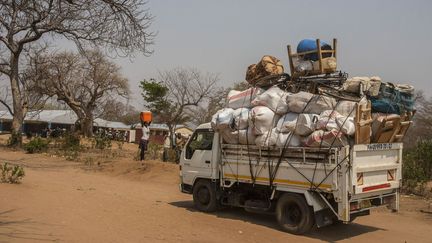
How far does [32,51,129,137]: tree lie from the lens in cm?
3944

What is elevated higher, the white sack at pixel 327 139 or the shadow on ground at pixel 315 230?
the white sack at pixel 327 139

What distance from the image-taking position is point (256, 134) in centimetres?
994

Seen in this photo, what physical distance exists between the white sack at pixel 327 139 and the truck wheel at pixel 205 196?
3048mm

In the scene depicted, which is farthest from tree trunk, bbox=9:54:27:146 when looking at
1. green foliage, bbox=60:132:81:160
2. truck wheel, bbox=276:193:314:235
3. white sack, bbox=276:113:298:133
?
truck wheel, bbox=276:193:314:235

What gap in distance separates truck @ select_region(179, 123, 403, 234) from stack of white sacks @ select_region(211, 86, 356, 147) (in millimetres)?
187

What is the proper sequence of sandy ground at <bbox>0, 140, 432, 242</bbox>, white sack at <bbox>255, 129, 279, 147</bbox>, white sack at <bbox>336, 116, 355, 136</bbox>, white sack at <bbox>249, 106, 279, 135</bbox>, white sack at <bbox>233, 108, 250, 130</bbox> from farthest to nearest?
1. white sack at <bbox>233, 108, 250, 130</bbox>
2. white sack at <bbox>249, 106, 279, 135</bbox>
3. white sack at <bbox>255, 129, 279, 147</bbox>
4. white sack at <bbox>336, 116, 355, 136</bbox>
5. sandy ground at <bbox>0, 140, 432, 242</bbox>

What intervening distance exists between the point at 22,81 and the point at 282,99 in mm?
30366

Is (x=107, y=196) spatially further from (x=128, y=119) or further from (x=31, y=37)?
(x=128, y=119)

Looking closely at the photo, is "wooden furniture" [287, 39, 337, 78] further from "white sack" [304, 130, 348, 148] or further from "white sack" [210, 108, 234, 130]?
"white sack" [210, 108, 234, 130]

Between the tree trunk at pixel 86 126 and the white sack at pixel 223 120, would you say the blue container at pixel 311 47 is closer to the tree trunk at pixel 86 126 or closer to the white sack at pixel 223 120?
the white sack at pixel 223 120

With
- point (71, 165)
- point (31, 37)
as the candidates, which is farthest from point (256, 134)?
point (31, 37)

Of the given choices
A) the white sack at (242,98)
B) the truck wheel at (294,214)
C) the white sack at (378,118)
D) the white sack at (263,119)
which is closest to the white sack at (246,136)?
the white sack at (263,119)

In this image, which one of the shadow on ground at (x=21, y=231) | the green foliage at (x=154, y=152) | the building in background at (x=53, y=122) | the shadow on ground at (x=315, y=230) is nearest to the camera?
the shadow on ground at (x=21, y=231)

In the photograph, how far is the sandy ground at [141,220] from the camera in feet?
26.1
